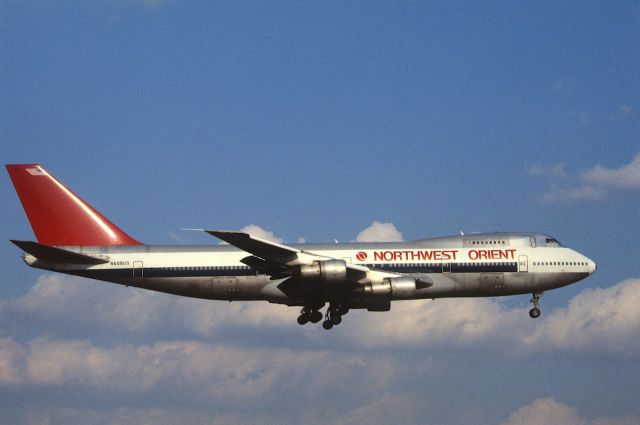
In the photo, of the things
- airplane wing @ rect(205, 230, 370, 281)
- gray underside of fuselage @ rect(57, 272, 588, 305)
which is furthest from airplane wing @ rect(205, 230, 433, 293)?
gray underside of fuselage @ rect(57, 272, 588, 305)

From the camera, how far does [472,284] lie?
52.8m

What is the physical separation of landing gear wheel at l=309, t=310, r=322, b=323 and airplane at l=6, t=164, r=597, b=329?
6cm

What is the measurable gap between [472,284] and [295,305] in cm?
1073

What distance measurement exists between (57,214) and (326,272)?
62.7 feet

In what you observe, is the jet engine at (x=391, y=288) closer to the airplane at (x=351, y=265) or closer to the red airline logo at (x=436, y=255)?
the airplane at (x=351, y=265)

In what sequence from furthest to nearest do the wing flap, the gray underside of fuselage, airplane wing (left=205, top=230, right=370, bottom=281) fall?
the gray underside of fuselage < airplane wing (left=205, top=230, right=370, bottom=281) < the wing flap

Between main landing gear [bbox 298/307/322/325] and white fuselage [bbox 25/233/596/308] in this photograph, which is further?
main landing gear [bbox 298/307/322/325]

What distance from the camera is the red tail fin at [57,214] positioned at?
55406 millimetres

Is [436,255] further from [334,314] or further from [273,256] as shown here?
[273,256]

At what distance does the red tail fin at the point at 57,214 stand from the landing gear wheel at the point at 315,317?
11943 millimetres

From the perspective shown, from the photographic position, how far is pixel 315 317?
2136 inches

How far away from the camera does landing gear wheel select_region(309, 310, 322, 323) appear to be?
5412 cm

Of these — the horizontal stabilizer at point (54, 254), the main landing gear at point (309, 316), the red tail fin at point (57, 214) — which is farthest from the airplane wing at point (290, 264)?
the red tail fin at point (57, 214)

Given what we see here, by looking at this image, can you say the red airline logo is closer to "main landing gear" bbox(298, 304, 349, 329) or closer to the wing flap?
"main landing gear" bbox(298, 304, 349, 329)
